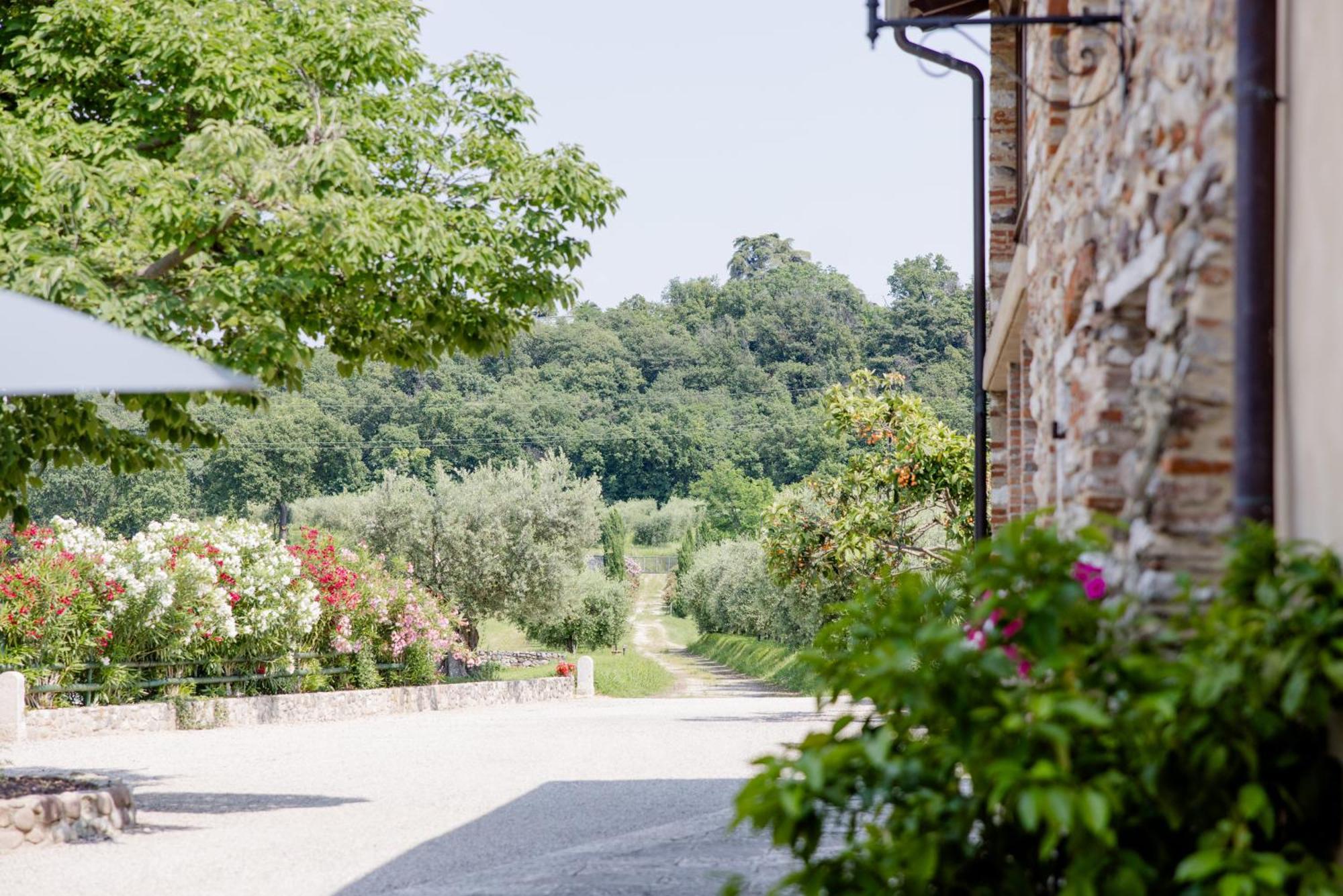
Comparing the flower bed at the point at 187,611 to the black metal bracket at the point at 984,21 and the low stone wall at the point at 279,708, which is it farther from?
the black metal bracket at the point at 984,21

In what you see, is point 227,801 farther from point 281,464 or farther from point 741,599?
point 281,464

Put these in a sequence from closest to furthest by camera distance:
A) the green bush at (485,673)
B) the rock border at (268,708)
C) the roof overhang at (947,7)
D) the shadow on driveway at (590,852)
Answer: the shadow on driveway at (590,852)
the roof overhang at (947,7)
the rock border at (268,708)
the green bush at (485,673)

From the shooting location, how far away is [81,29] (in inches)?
341

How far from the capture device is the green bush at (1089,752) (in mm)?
2098

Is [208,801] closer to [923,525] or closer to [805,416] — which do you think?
[923,525]

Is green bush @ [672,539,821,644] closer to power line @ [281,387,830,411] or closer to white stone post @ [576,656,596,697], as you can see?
white stone post @ [576,656,596,697]

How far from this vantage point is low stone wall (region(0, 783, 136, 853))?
336 inches

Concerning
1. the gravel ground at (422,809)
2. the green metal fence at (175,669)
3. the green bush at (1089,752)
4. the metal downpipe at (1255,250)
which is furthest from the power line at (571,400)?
the green bush at (1089,752)

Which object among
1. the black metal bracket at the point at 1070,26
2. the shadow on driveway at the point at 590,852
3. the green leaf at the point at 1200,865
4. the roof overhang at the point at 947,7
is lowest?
the shadow on driveway at the point at 590,852

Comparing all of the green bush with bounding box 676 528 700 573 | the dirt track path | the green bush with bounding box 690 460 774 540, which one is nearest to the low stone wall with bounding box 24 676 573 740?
the dirt track path

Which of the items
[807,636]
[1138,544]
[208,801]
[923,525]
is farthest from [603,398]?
[1138,544]

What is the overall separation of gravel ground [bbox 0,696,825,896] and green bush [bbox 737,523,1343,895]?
0.56 metres

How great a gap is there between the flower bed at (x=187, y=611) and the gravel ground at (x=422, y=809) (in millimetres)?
1118

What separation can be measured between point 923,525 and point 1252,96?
1514cm
